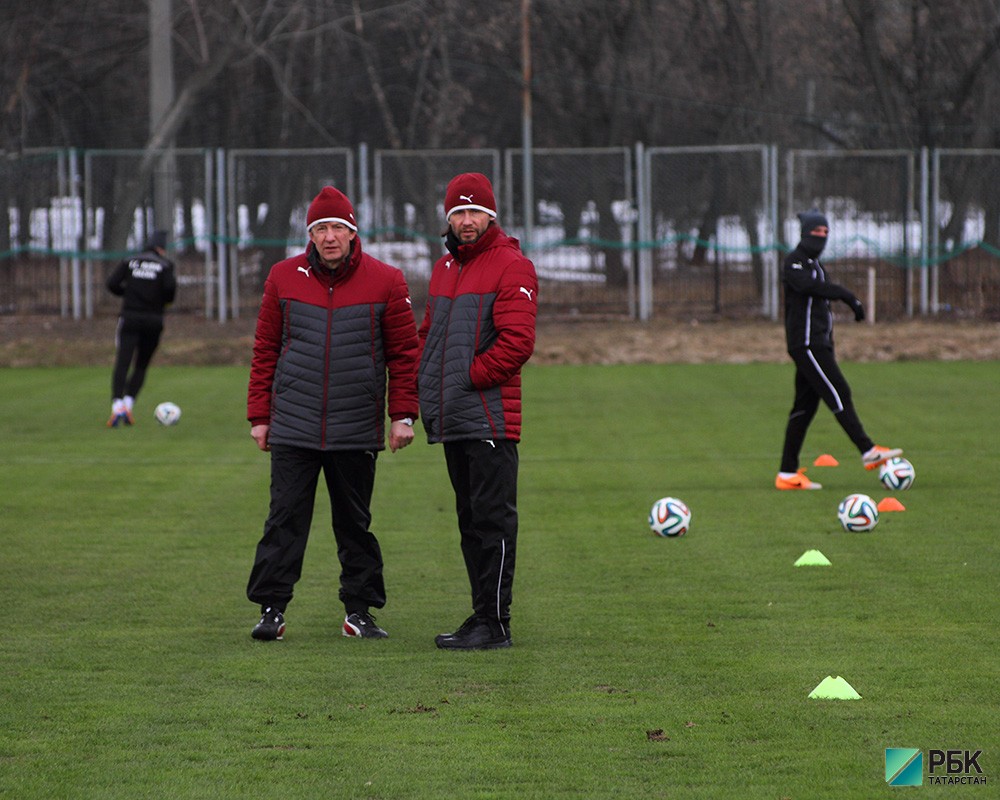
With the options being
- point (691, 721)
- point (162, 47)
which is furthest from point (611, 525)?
point (162, 47)

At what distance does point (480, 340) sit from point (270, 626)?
1616 millimetres

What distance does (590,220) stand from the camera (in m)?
30.4

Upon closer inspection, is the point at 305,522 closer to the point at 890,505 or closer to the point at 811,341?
the point at 890,505

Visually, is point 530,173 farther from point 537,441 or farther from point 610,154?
point 537,441

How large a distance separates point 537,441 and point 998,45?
24.7 metres

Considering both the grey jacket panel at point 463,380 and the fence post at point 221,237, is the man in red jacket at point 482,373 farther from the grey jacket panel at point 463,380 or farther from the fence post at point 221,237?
the fence post at point 221,237

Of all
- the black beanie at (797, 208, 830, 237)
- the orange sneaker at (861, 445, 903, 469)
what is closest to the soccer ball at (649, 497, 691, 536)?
the orange sneaker at (861, 445, 903, 469)

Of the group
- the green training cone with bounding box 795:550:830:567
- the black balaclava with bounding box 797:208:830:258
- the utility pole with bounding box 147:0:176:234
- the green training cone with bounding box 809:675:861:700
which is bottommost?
the green training cone with bounding box 795:550:830:567

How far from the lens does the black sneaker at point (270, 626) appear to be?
702 cm

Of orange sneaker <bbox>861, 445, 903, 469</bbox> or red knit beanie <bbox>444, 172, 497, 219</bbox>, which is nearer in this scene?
red knit beanie <bbox>444, 172, 497, 219</bbox>

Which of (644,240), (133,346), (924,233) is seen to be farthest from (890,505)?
(924,233)

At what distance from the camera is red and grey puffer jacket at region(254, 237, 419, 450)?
6.92 m

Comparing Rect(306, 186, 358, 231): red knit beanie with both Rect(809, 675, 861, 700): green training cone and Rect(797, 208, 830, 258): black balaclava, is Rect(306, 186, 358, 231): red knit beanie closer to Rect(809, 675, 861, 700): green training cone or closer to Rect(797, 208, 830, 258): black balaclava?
Rect(809, 675, 861, 700): green training cone

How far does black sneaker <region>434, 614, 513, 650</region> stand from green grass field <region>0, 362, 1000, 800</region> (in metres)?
0.09
